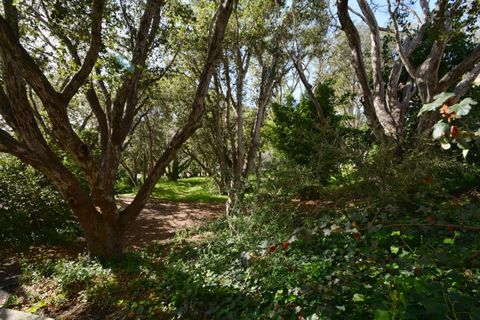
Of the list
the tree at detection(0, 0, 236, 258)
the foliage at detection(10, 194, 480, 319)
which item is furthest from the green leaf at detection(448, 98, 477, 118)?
the tree at detection(0, 0, 236, 258)

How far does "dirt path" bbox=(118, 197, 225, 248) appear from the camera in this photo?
32.0 feet

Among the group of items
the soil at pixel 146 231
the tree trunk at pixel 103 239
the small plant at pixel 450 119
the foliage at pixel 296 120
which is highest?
the foliage at pixel 296 120

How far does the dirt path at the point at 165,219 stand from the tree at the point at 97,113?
10.4 ft

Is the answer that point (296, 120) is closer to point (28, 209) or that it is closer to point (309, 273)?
point (309, 273)

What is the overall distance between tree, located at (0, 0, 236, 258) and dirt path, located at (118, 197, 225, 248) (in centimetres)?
318

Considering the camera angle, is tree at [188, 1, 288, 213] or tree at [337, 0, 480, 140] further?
tree at [188, 1, 288, 213]

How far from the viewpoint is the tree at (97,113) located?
4.36 metres

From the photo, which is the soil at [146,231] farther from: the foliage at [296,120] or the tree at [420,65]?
the tree at [420,65]

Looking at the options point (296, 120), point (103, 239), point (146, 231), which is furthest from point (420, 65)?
point (146, 231)

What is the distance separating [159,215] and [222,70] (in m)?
7.43

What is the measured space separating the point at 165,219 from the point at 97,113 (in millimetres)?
6960

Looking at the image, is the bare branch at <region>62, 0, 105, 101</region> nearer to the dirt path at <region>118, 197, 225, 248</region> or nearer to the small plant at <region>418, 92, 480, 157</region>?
the small plant at <region>418, 92, 480, 157</region>

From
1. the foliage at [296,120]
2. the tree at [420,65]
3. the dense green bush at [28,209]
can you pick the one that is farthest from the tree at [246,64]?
the dense green bush at [28,209]

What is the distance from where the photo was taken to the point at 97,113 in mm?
6730
